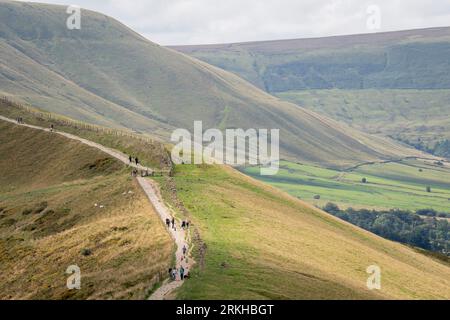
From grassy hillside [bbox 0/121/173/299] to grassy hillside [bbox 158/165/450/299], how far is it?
5081 millimetres

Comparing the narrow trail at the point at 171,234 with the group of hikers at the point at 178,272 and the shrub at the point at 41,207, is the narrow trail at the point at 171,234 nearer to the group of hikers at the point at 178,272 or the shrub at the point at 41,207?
the group of hikers at the point at 178,272

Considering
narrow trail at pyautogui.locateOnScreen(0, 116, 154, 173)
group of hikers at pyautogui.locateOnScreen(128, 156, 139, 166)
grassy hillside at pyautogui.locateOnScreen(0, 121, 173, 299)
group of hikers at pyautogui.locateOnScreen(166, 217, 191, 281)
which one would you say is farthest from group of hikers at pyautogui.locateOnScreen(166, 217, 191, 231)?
group of hikers at pyautogui.locateOnScreen(128, 156, 139, 166)

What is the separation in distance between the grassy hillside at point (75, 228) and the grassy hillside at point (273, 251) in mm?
5081

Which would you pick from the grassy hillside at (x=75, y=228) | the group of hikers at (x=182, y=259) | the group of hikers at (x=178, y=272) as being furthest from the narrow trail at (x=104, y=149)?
the group of hikers at (x=178, y=272)

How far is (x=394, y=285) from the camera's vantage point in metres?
69.6

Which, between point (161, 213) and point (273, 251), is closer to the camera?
point (273, 251)

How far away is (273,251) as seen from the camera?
62.3 meters

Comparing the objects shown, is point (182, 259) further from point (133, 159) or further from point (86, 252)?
point (133, 159)

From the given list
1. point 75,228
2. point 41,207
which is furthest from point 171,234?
point 41,207

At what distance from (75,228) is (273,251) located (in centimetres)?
2624

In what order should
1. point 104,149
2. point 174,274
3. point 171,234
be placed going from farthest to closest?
point 104,149
point 171,234
point 174,274

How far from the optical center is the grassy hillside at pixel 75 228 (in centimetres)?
5456

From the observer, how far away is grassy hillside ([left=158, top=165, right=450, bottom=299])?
4894 centimetres

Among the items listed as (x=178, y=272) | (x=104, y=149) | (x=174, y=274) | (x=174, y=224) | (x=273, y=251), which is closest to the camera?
(x=174, y=274)
